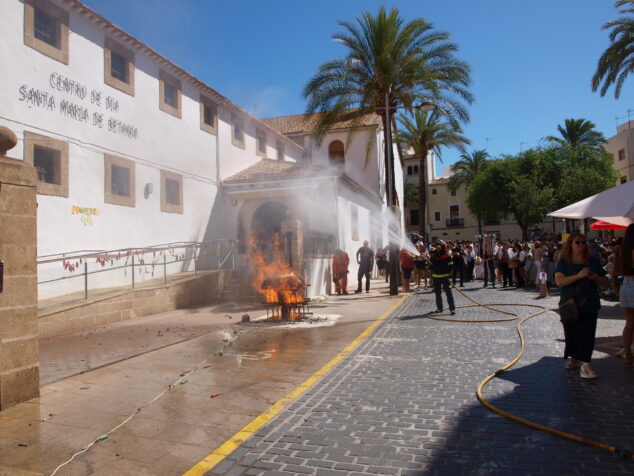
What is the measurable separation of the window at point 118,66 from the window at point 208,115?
12.6 ft

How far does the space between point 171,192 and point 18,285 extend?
11.8 metres

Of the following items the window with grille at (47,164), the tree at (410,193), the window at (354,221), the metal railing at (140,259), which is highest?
the tree at (410,193)

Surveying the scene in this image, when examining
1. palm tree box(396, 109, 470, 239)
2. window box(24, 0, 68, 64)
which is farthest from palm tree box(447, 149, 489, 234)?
window box(24, 0, 68, 64)

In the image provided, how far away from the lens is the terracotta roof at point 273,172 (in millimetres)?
18167

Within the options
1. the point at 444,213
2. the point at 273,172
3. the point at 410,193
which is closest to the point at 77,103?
the point at 273,172

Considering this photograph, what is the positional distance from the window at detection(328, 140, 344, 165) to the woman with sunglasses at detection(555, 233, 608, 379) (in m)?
22.9

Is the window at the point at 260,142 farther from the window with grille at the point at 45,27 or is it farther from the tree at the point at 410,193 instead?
the tree at the point at 410,193

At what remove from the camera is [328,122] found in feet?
62.3

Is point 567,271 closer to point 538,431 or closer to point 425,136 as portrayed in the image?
point 538,431

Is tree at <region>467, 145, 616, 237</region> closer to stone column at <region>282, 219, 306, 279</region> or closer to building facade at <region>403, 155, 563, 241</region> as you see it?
building facade at <region>403, 155, 563, 241</region>

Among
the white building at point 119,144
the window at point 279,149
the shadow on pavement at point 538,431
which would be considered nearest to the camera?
the shadow on pavement at point 538,431

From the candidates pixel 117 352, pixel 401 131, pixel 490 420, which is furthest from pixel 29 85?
pixel 401 131

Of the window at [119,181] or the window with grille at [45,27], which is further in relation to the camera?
the window at [119,181]

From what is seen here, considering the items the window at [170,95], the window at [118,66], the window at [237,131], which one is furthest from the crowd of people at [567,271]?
the window at [118,66]
